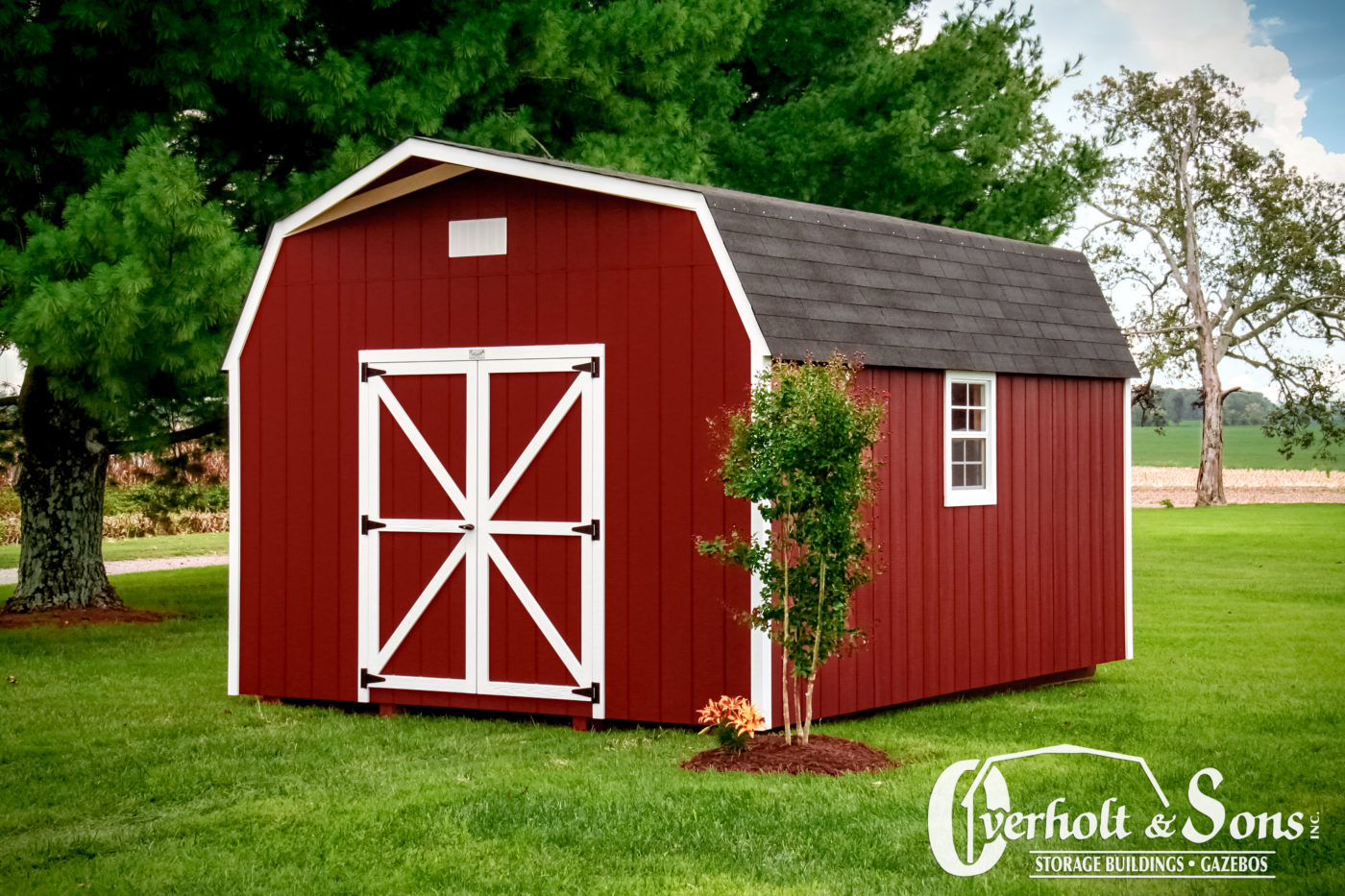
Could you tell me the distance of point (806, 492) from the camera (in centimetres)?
808

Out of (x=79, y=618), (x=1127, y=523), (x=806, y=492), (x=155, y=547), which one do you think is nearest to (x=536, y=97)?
(x=79, y=618)

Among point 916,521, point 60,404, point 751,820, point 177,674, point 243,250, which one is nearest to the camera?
point 751,820

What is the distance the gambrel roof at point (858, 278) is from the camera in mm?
9391

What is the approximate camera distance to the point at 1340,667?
42.1 ft

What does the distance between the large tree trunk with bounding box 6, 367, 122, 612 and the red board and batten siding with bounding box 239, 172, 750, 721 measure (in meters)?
6.34

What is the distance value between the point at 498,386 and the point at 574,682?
73.0 inches

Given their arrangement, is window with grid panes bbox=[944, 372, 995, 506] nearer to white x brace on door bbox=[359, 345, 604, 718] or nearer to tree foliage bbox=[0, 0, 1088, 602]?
white x brace on door bbox=[359, 345, 604, 718]

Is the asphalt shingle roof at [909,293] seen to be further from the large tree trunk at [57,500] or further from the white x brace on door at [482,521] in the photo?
the large tree trunk at [57,500]

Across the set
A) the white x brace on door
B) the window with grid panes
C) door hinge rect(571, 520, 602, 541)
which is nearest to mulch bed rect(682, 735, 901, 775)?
the white x brace on door

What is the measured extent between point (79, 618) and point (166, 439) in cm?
205

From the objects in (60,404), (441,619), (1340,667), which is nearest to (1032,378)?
(1340,667)

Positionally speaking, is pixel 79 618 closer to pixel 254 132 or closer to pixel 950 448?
pixel 254 132

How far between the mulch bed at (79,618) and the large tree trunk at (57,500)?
201mm

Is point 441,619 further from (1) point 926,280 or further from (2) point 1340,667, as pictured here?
(2) point 1340,667
